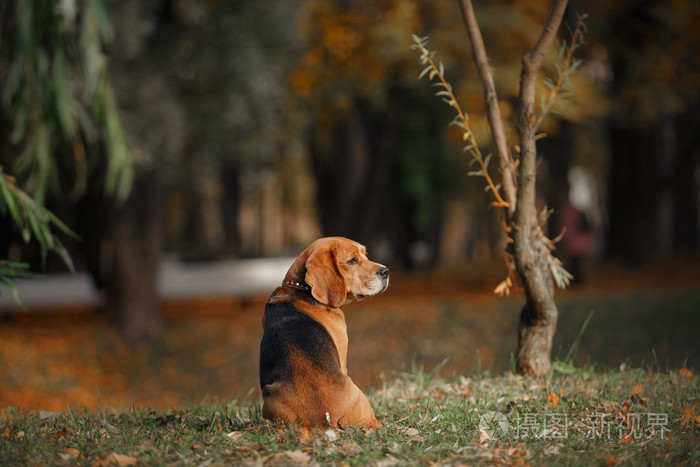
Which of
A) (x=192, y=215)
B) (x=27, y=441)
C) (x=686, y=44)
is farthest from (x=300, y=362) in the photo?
(x=192, y=215)

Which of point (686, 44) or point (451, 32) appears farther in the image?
point (686, 44)

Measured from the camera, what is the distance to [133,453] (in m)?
4.05

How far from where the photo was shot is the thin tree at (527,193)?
5.67 meters

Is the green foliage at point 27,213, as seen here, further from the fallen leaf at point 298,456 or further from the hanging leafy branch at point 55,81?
the fallen leaf at point 298,456

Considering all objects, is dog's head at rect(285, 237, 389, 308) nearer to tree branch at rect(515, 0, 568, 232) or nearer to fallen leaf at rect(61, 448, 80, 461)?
fallen leaf at rect(61, 448, 80, 461)

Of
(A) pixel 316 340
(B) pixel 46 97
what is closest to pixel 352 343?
(B) pixel 46 97

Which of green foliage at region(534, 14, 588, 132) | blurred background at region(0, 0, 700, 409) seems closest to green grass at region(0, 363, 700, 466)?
green foliage at region(534, 14, 588, 132)

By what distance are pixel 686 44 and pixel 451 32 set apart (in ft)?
18.8

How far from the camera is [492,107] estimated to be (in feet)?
19.2

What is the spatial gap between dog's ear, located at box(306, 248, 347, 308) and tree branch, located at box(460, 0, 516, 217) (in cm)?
205

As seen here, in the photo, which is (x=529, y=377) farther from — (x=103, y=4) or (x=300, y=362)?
(x=103, y=4)

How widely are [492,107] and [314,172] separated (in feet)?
51.5

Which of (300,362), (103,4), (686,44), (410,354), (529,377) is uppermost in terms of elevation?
(686,44)

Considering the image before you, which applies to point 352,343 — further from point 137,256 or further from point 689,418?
point 689,418
